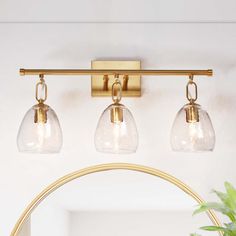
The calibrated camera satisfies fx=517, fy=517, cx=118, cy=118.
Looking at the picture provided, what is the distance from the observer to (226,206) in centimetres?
99

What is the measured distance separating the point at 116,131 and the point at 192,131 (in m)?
0.18

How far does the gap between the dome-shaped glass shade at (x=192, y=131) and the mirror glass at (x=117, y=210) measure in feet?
0.41

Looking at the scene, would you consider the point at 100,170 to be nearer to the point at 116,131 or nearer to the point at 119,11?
the point at 116,131

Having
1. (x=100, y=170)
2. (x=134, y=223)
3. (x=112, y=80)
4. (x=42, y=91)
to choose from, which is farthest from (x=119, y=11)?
(x=134, y=223)

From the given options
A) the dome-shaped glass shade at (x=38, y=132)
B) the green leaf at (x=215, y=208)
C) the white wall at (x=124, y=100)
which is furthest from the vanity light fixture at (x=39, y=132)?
the green leaf at (x=215, y=208)

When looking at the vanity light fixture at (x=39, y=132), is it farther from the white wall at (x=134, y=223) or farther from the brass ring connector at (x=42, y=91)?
the white wall at (x=134, y=223)

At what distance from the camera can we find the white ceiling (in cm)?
131

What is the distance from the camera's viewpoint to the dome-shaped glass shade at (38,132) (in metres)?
1.18

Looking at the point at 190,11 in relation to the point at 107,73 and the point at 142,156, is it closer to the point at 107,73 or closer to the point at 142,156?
the point at 107,73

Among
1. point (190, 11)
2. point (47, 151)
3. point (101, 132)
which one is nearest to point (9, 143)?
point (47, 151)

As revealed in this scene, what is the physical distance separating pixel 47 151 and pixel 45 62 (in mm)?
244

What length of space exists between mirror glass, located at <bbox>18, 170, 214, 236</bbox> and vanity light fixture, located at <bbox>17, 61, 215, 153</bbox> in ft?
0.40

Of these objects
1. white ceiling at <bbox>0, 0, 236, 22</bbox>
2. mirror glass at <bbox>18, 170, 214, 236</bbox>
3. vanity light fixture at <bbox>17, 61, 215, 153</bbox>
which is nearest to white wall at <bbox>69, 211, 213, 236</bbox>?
mirror glass at <bbox>18, 170, 214, 236</bbox>

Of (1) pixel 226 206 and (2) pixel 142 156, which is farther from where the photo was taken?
(2) pixel 142 156
